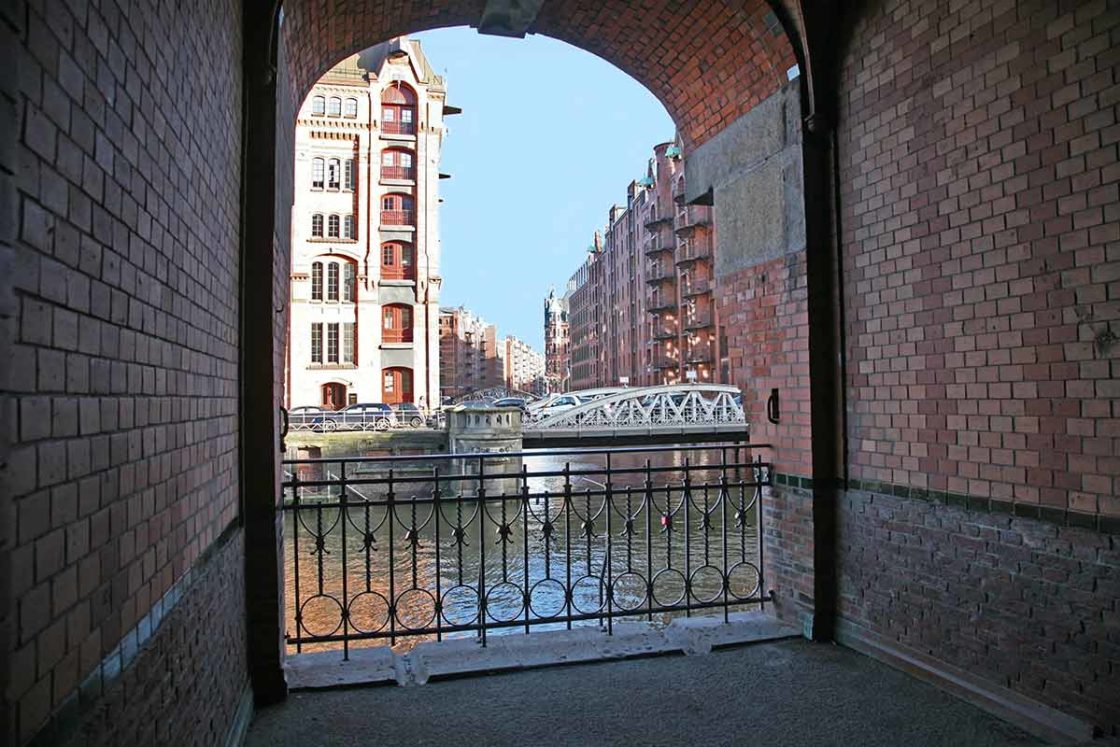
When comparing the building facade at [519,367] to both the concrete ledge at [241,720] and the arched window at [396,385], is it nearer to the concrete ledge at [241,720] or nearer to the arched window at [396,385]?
the arched window at [396,385]

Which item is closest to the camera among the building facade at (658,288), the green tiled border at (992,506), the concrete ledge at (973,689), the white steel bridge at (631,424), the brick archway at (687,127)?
the green tiled border at (992,506)

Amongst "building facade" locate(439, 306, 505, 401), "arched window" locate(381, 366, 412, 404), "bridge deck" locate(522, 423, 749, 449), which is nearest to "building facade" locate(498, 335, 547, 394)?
"building facade" locate(439, 306, 505, 401)

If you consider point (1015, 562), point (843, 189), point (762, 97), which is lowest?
point (1015, 562)

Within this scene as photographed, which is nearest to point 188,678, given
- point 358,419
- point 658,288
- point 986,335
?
point 986,335

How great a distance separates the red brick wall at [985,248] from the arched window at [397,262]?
36266 millimetres

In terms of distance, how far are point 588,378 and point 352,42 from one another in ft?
272

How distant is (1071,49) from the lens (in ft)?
11.5

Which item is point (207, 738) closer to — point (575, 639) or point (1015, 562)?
point (575, 639)

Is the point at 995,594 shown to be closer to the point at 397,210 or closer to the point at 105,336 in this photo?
the point at 105,336

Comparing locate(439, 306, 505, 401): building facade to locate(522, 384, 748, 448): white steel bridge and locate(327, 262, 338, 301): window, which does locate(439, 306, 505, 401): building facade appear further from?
locate(522, 384, 748, 448): white steel bridge

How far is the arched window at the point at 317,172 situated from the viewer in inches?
1497

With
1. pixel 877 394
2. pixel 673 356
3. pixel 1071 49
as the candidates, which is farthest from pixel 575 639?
pixel 673 356

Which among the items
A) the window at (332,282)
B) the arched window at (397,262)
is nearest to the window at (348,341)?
the window at (332,282)

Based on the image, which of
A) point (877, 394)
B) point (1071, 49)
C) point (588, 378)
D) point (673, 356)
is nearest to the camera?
point (1071, 49)
